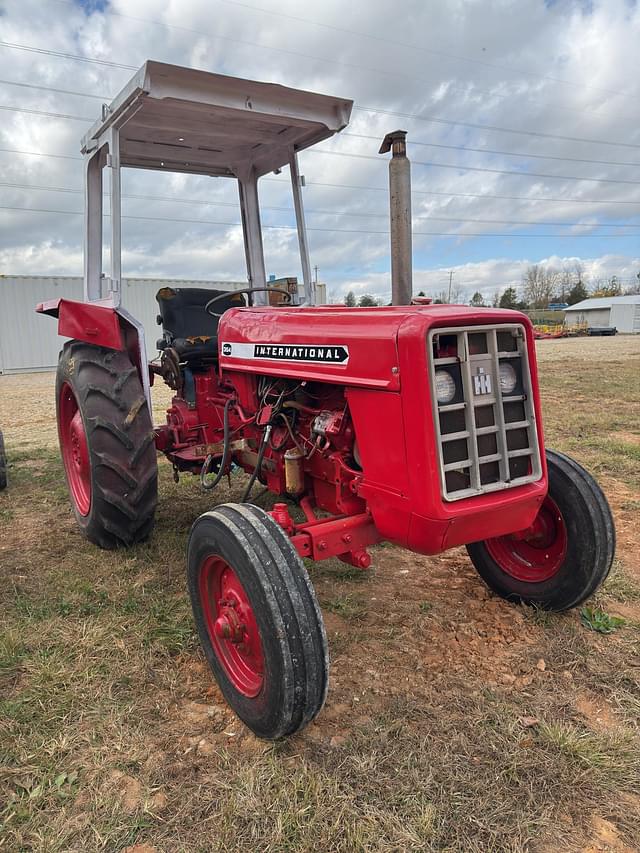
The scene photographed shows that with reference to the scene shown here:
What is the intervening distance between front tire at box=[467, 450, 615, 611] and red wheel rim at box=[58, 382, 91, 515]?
98.9 inches

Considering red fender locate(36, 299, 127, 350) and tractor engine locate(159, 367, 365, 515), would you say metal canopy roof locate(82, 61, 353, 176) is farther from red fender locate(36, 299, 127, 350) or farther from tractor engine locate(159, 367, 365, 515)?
tractor engine locate(159, 367, 365, 515)

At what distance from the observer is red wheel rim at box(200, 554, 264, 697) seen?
228 centimetres

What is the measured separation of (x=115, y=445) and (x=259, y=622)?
1.78 meters

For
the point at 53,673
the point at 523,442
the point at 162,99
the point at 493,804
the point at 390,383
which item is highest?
the point at 162,99

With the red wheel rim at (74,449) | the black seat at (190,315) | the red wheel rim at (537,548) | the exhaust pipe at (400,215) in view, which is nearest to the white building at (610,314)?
the exhaust pipe at (400,215)

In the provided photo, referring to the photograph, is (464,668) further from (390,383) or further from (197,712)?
(390,383)

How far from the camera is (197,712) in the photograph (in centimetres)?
238

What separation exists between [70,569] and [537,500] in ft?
8.84

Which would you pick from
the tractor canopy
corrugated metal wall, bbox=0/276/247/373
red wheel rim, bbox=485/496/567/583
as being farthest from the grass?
corrugated metal wall, bbox=0/276/247/373

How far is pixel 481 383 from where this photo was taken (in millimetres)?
2246

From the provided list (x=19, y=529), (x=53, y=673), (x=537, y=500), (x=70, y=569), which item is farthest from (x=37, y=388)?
(x=537, y=500)

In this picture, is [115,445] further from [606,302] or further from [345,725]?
[606,302]

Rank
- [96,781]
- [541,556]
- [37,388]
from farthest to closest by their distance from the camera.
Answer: [37,388], [541,556], [96,781]

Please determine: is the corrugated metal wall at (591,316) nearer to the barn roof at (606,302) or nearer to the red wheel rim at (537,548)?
the barn roof at (606,302)
